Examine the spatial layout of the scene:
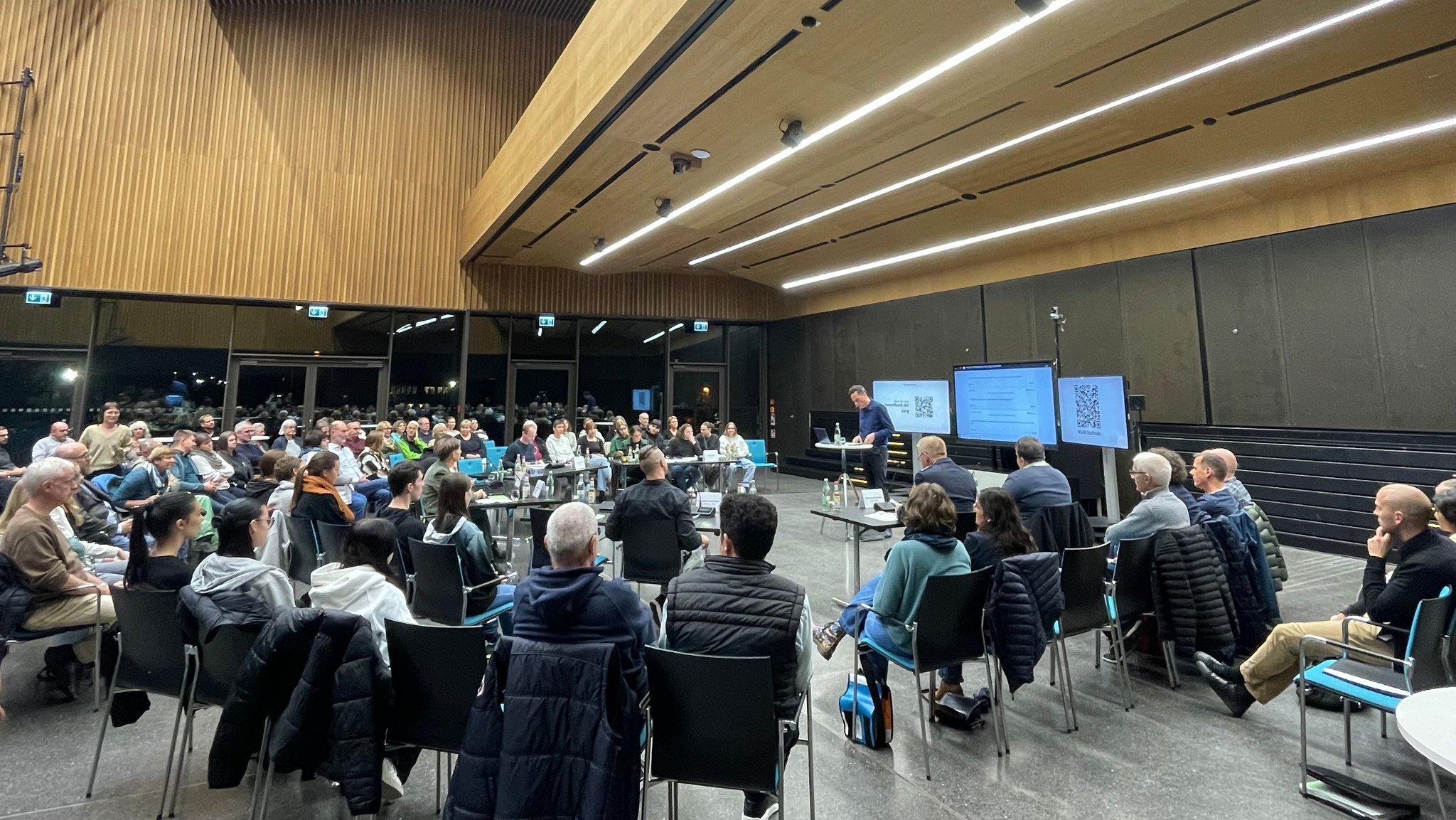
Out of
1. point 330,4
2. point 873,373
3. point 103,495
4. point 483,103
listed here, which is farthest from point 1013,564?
point 330,4

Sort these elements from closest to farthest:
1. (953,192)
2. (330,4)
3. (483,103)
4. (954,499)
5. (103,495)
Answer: (954,499), (103,495), (953,192), (330,4), (483,103)

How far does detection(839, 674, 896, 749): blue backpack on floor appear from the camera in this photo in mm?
2607

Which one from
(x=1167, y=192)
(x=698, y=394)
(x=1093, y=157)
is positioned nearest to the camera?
(x=1093, y=157)

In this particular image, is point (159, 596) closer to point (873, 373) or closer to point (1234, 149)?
point (1234, 149)

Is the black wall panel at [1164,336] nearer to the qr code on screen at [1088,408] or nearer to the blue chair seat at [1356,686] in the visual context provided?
the qr code on screen at [1088,408]

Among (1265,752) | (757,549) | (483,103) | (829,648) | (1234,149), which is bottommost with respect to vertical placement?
(1265,752)

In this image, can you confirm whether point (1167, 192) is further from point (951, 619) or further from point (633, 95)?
point (951, 619)

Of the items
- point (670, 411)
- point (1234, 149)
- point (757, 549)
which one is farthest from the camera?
point (670, 411)

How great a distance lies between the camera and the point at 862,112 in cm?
525

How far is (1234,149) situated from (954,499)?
4.74 metres

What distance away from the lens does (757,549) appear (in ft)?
6.73

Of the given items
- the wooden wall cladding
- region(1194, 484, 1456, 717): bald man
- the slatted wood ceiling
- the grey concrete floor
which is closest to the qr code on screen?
the grey concrete floor

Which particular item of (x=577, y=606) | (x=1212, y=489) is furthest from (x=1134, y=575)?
(x=577, y=606)

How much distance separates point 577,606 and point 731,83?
4547 mm
